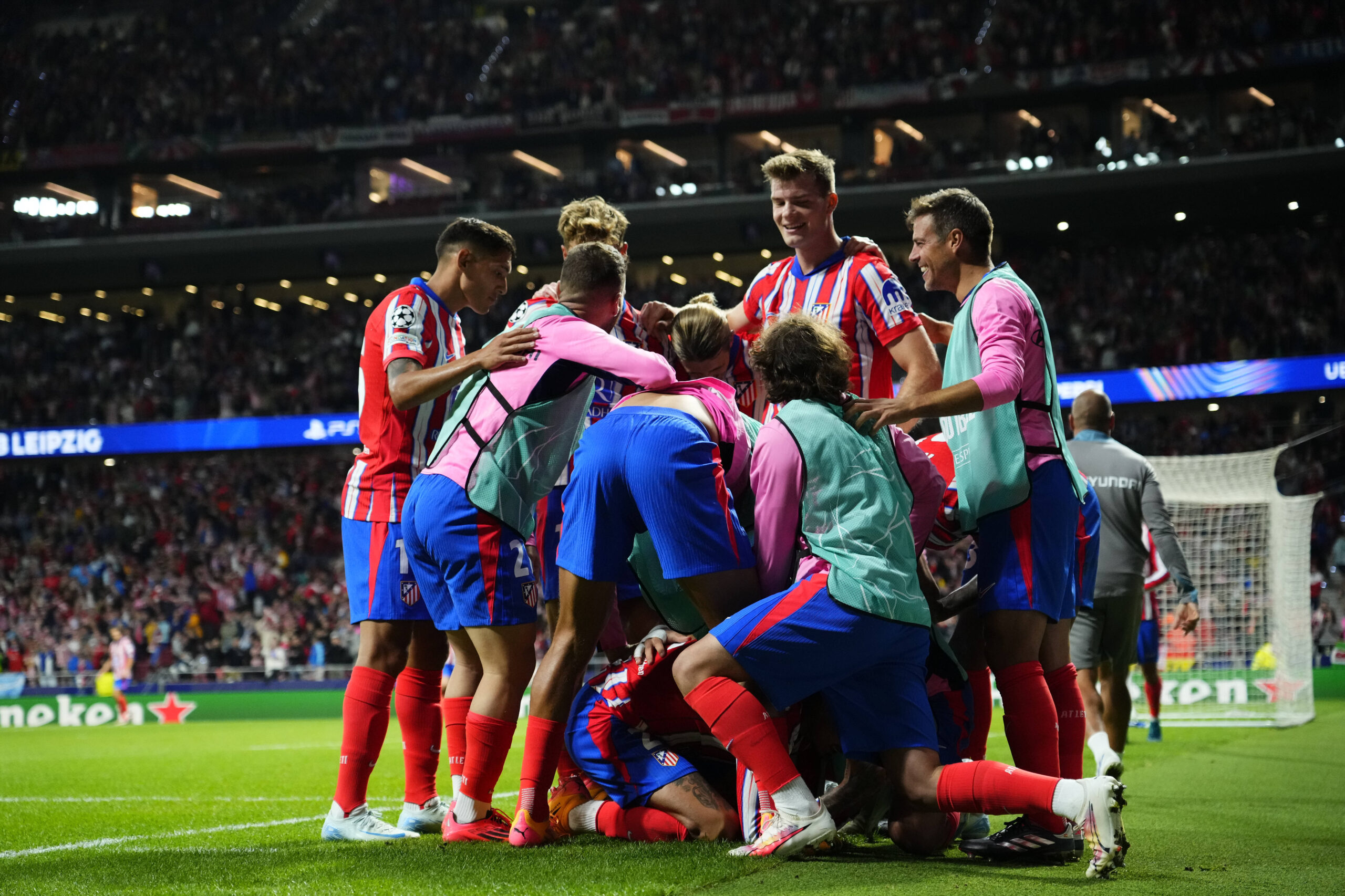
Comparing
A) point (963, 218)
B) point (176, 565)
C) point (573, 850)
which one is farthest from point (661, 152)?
point (573, 850)

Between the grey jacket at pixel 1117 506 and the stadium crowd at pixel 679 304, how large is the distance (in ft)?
56.8

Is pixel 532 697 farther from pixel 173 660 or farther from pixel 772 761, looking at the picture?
pixel 173 660

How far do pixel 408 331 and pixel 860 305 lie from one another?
1715 mm

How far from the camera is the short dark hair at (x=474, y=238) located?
4902 mm

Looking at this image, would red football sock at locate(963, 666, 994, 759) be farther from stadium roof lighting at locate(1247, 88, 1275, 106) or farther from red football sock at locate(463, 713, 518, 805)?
stadium roof lighting at locate(1247, 88, 1275, 106)

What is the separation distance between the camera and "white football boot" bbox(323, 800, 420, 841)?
4.44 meters

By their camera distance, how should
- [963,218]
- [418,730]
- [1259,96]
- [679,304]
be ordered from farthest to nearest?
[679,304] → [1259,96] → [418,730] → [963,218]

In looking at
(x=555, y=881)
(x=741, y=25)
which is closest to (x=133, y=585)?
(x=741, y=25)

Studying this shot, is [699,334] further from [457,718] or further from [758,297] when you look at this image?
[457,718]

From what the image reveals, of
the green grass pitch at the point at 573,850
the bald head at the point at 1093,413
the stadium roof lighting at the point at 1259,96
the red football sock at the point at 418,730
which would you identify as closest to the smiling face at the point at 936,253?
the green grass pitch at the point at 573,850

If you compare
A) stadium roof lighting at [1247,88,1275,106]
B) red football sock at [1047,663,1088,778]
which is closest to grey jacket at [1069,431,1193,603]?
red football sock at [1047,663,1088,778]

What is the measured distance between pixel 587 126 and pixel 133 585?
14150 mm

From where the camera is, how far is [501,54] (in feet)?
106

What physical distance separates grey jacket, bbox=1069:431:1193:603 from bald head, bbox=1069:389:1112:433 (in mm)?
56
